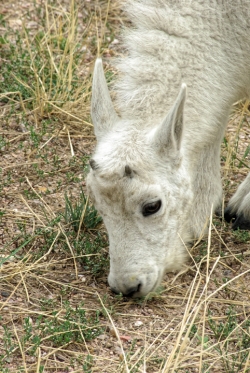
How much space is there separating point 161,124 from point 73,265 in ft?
4.52

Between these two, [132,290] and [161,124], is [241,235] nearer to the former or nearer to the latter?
[132,290]

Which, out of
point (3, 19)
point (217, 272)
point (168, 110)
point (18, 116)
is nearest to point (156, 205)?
point (168, 110)

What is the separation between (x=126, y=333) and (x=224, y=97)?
5.99ft

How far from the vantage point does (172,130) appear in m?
4.66

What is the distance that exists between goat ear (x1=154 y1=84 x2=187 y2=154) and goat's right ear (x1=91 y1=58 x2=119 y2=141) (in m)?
0.41

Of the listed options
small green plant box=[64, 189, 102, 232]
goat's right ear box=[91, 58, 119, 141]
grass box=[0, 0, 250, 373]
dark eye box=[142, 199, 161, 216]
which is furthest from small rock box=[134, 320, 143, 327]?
goat's right ear box=[91, 58, 119, 141]

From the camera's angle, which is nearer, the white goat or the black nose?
the white goat

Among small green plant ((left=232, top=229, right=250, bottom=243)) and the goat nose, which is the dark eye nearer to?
the goat nose

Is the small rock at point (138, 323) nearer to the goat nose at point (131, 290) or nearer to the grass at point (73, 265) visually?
the grass at point (73, 265)

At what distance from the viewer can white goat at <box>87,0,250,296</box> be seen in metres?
4.70

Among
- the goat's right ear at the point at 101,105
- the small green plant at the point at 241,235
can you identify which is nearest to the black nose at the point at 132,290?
the goat's right ear at the point at 101,105

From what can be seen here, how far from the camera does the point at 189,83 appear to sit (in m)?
5.11

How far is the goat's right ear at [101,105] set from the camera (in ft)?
16.2

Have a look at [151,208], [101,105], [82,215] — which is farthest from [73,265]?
[101,105]
